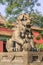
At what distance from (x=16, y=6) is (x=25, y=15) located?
1848cm

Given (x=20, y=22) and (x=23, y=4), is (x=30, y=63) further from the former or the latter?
(x=23, y=4)

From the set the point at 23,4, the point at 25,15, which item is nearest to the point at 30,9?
the point at 23,4

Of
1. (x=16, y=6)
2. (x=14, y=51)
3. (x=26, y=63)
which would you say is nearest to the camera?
(x=26, y=63)

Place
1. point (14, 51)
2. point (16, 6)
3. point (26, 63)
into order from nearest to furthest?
point (26, 63), point (14, 51), point (16, 6)

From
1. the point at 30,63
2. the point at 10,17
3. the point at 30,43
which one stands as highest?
the point at 10,17

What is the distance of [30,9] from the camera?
27.2m

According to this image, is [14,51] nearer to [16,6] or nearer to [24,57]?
[24,57]

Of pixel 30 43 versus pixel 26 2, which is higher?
pixel 26 2

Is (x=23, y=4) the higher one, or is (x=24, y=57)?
(x=23, y=4)

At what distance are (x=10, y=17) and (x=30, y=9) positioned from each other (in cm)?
221

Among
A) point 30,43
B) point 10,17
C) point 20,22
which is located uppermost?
point 10,17

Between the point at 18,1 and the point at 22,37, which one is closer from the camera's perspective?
the point at 22,37

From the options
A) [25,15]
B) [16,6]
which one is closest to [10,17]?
[16,6]

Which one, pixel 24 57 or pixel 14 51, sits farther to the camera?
pixel 14 51
